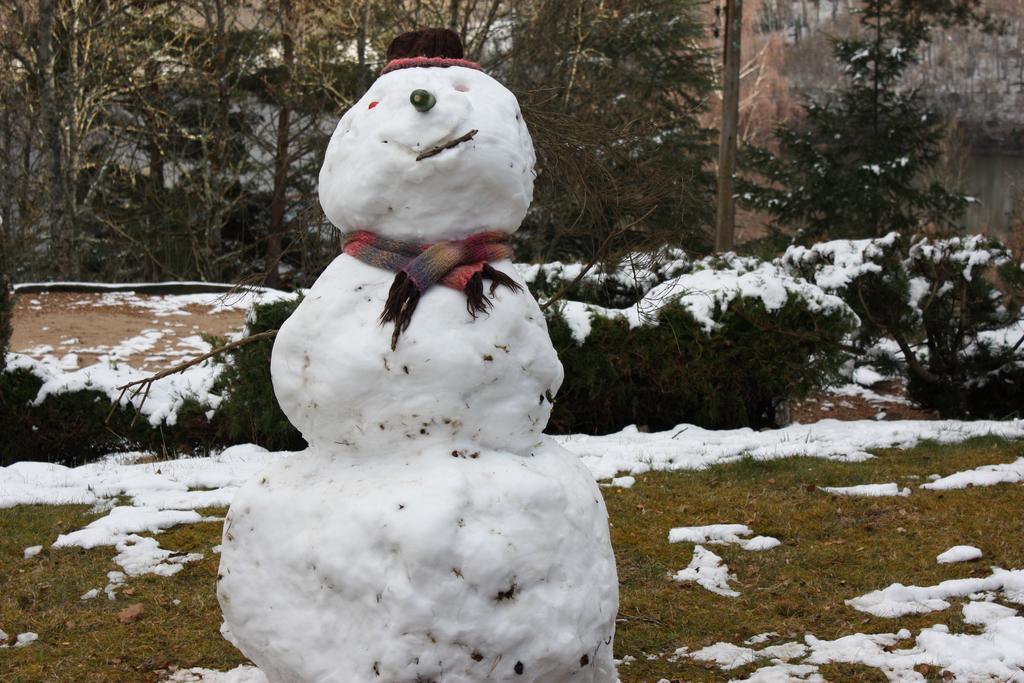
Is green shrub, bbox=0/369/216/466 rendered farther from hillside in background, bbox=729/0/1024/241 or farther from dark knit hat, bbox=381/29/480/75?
hillside in background, bbox=729/0/1024/241

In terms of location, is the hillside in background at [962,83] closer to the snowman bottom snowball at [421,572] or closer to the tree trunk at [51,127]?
the tree trunk at [51,127]

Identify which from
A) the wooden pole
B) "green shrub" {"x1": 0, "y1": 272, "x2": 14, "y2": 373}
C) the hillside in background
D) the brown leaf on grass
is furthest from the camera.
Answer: the hillside in background

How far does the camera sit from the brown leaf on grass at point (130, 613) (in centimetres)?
463

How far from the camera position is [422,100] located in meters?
3.14

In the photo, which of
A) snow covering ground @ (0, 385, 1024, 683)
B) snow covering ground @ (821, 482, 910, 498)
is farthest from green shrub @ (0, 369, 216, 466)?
snow covering ground @ (821, 482, 910, 498)

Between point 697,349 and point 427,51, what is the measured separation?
5274mm

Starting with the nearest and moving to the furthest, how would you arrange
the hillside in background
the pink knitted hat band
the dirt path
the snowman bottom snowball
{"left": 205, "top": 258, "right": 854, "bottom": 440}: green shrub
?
the snowman bottom snowball, the pink knitted hat band, {"left": 205, "top": 258, "right": 854, "bottom": 440}: green shrub, the dirt path, the hillside in background


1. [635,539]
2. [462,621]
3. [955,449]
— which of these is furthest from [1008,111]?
[462,621]

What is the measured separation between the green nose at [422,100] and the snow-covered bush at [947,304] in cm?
662

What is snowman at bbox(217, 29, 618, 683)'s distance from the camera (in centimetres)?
295

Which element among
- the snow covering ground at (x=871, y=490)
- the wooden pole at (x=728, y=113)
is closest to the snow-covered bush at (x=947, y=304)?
the snow covering ground at (x=871, y=490)

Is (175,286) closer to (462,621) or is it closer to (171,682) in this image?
(171,682)

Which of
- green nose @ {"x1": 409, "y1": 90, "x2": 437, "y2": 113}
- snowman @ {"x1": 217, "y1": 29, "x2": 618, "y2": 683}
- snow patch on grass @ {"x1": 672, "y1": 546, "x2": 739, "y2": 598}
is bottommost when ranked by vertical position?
snow patch on grass @ {"x1": 672, "y1": 546, "x2": 739, "y2": 598}

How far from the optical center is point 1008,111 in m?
42.2
